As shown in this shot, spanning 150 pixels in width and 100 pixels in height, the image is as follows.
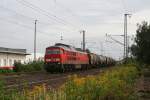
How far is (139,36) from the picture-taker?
52.8 metres

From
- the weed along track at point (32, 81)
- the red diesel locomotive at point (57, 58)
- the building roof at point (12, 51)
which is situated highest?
the building roof at point (12, 51)

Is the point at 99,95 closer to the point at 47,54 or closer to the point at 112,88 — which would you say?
the point at 112,88

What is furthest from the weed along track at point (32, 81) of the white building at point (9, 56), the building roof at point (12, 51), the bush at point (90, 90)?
the building roof at point (12, 51)

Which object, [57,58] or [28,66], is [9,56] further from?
[57,58]

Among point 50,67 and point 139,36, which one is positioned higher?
point 139,36

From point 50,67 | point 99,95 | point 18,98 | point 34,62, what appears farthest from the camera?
point 34,62

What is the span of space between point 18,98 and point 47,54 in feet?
121

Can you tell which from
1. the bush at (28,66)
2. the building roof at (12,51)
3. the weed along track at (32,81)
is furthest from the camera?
the building roof at (12,51)

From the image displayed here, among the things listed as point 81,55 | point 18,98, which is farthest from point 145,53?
point 18,98

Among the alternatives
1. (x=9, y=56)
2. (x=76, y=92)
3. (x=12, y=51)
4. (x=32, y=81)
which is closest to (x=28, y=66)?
(x=9, y=56)

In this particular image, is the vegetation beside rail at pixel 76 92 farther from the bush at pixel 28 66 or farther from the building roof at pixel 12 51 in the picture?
the building roof at pixel 12 51

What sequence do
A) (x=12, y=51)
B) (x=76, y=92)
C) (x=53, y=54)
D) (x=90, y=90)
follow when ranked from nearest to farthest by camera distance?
(x=76, y=92) → (x=90, y=90) → (x=53, y=54) → (x=12, y=51)

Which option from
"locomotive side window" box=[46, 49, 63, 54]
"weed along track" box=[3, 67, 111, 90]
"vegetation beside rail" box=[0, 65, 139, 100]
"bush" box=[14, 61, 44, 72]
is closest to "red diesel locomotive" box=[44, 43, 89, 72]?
"locomotive side window" box=[46, 49, 63, 54]

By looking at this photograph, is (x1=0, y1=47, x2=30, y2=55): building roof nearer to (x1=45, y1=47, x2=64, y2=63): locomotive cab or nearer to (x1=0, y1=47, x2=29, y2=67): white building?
(x1=0, y1=47, x2=29, y2=67): white building
